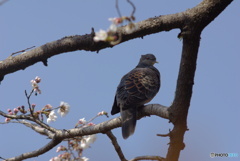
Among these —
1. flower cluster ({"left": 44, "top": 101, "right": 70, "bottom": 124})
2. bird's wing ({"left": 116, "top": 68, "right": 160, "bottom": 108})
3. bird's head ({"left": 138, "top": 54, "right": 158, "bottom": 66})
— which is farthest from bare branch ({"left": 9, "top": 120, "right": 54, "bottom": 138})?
bird's head ({"left": 138, "top": 54, "right": 158, "bottom": 66})

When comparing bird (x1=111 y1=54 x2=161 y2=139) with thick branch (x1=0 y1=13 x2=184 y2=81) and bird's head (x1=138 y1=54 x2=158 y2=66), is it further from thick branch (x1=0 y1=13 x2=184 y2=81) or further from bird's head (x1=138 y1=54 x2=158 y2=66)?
thick branch (x1=0 y1=13 x2=184 y2=81)

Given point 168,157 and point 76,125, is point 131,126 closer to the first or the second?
point 76,125

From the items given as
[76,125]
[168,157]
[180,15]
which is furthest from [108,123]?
[180,15]

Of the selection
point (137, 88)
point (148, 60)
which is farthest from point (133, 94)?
point (148, 60)

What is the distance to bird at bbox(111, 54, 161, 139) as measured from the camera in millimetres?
4559

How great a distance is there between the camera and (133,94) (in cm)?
516

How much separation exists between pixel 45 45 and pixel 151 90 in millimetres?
2386

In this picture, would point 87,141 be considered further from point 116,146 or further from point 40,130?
point 40,130

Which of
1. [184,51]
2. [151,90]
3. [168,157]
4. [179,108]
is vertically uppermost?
[151,90]

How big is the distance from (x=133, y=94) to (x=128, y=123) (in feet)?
2.44

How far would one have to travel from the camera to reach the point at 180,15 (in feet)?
10.6

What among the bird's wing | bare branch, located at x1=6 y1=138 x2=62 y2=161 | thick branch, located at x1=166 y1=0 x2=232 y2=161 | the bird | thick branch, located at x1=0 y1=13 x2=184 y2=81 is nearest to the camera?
thick branch, located at x1=166 y1=0 x2=232 y2=161

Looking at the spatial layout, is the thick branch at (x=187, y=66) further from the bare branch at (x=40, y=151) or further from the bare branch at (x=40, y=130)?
the bare branch at (x=40, y=130)

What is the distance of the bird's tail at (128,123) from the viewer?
14.6 ft
